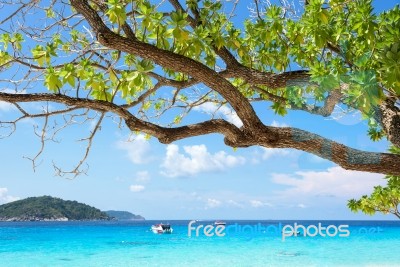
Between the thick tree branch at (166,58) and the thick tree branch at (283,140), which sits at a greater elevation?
the thick tree branch at (166,58)

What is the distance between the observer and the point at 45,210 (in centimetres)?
A: 7838

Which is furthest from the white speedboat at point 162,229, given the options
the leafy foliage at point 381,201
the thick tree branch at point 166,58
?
the thick tree branch at point 166,58

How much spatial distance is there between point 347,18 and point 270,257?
19.6 metres

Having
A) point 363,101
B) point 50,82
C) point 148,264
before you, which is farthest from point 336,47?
point 148,264

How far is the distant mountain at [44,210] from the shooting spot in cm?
7869

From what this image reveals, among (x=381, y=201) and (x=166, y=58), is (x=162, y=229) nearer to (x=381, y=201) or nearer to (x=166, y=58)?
(x=381, y=201)

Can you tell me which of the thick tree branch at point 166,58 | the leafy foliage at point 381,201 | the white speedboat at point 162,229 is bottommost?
the leafy foliage at point 381,201

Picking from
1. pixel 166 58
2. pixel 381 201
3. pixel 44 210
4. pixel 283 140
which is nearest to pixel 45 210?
pixel 44 210

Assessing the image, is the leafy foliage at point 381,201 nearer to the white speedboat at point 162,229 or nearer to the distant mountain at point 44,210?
the white speedboat at point 162,229

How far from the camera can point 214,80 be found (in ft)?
10.5

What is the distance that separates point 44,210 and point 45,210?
15 centimetres

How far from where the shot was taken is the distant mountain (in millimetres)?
78688

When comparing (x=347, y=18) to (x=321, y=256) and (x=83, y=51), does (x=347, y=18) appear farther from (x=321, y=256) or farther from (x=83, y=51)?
(x=321, y=256)

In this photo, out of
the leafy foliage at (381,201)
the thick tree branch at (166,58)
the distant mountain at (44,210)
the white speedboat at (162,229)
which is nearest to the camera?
the thick tree branch at (166,58)
